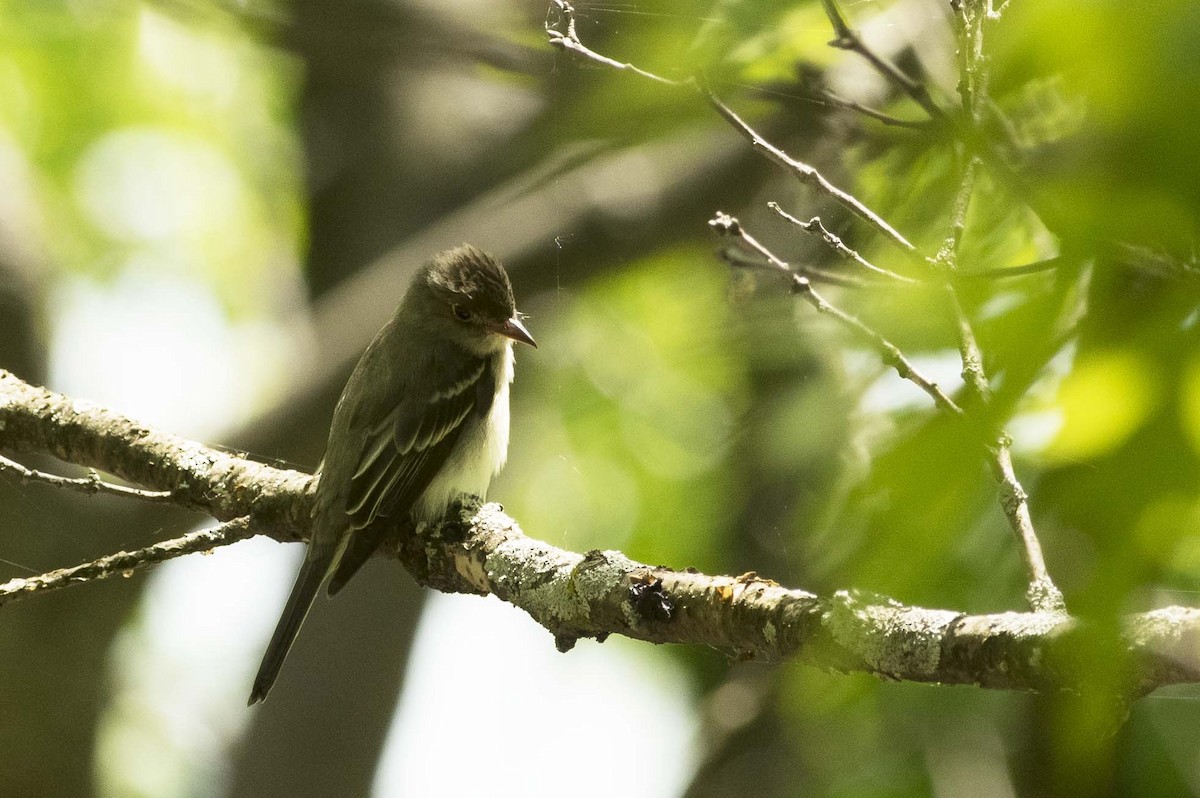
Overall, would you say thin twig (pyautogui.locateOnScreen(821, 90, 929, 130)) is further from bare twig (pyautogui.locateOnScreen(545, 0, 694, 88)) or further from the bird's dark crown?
the bird's dark crown

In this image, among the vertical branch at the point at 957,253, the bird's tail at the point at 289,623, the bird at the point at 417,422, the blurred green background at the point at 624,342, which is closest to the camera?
the blurred green background at the point at 624,342

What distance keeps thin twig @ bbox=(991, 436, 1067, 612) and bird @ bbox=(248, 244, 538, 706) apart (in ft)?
4.66

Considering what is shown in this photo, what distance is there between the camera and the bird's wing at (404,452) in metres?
2.27

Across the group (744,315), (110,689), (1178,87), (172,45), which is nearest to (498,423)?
(744,315)

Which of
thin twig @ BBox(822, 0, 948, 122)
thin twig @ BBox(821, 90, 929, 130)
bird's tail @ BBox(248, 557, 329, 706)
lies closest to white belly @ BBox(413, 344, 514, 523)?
bird's tail @ BBox(248, 557, 329, 706)

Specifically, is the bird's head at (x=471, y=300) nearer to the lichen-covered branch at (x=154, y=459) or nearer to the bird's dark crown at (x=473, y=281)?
the bird's dark crown at (x=473, y=281)

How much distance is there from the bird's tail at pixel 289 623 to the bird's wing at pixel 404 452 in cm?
4

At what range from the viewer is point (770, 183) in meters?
1.73

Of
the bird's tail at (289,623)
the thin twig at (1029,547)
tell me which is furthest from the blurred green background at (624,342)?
the bird's tail at (289,623)

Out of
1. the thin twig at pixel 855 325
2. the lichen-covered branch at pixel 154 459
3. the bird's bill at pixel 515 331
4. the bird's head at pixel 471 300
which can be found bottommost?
the thin twig at pixel 855 325

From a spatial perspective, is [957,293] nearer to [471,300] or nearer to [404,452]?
[404,452]

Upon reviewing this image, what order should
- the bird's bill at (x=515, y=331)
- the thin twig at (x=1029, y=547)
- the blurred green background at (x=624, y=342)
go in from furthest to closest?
the bird's bill at (x=515, y=331), the thin twig at (x=1029, y=547), the blurred green background at (x=624, y=342)

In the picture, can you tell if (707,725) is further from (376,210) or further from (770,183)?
(376,210)

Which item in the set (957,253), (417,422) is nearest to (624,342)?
(417,422)
